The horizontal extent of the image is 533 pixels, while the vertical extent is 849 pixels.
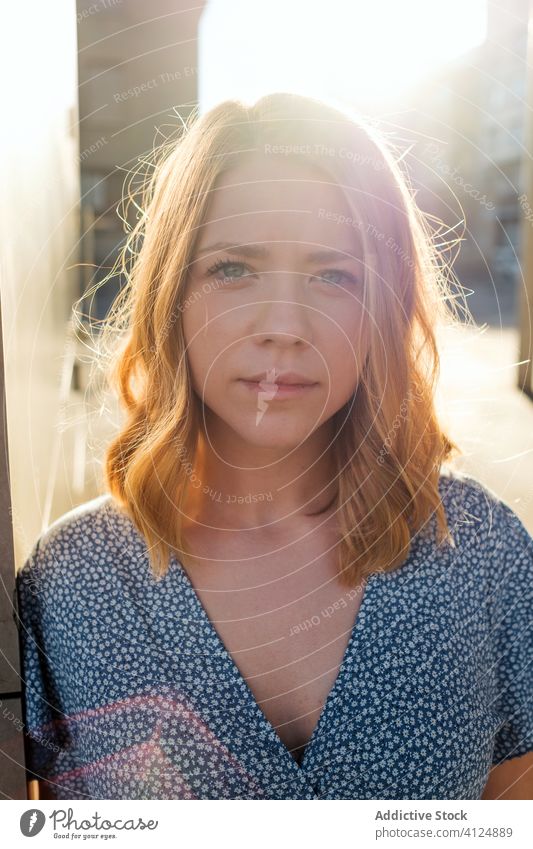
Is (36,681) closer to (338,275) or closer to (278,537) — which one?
(278,537)

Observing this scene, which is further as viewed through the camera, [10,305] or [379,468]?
[379,468]

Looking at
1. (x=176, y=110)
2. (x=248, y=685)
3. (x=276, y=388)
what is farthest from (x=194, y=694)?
(x=176, y=110)

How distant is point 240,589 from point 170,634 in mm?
58

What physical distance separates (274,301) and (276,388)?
0.06 m

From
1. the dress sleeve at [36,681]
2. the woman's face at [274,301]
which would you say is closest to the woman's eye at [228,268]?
the woman's face at [274,301]

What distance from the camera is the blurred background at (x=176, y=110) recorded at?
51 centimetres

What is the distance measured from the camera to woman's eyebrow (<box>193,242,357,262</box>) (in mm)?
485

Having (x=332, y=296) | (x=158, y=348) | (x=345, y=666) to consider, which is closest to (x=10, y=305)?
(x=158, y=348)

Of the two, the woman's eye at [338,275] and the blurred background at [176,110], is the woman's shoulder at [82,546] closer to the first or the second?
the blurred background at [176,110]

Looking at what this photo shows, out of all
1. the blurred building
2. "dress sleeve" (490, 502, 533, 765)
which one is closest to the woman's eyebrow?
the blurred building

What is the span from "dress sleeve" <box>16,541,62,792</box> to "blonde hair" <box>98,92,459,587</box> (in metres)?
0.08

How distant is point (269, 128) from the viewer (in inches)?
19.4

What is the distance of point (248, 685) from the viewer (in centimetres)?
51
